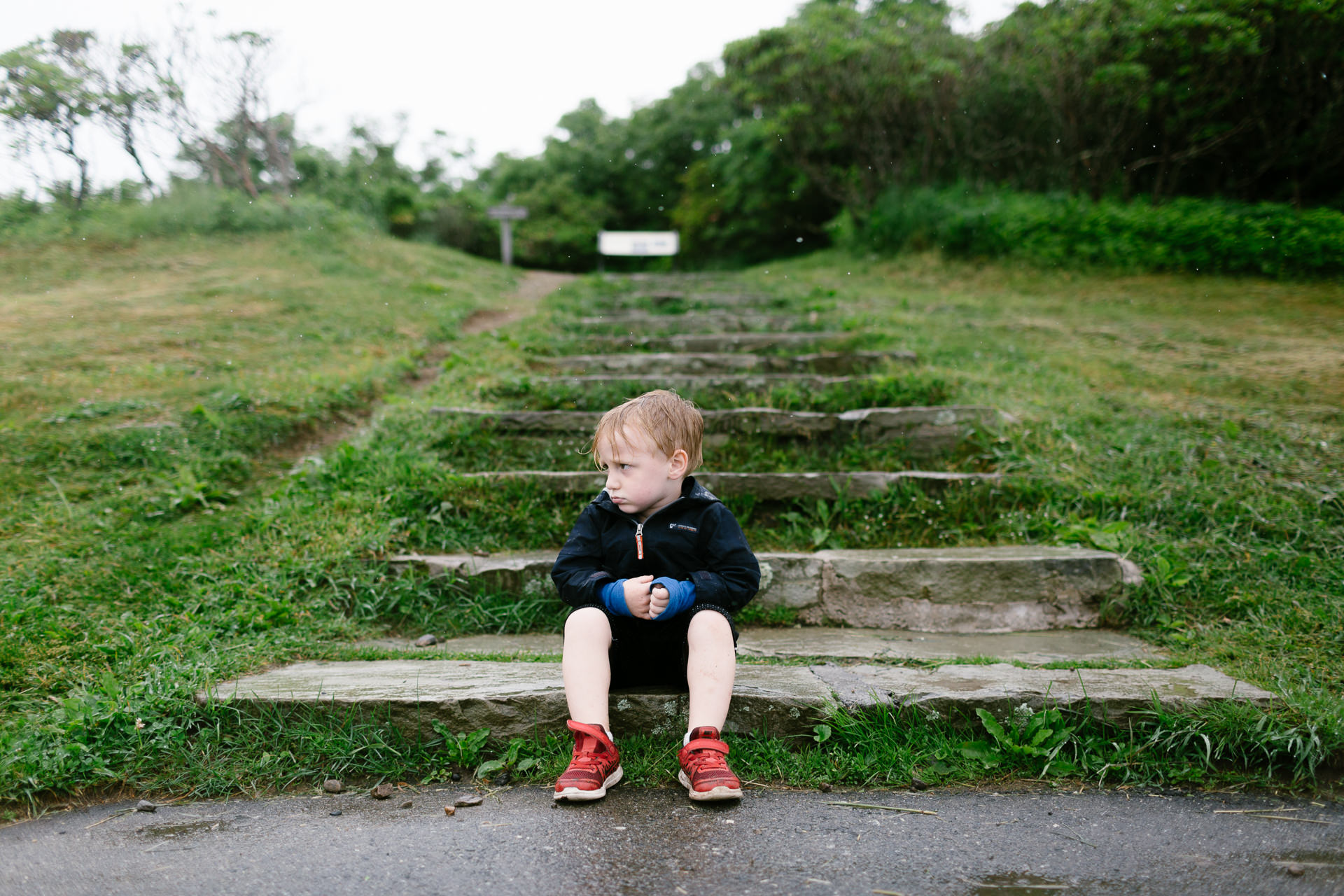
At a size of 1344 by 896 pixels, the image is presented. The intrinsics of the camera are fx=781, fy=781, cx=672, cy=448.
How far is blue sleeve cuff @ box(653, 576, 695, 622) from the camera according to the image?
2.09m

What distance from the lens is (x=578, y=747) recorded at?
6.39ft

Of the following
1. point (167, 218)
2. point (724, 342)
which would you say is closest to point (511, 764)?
point (724, 342)

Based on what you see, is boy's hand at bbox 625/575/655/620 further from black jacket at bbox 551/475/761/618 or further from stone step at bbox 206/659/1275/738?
stone step at bbox 206/659/1275/738

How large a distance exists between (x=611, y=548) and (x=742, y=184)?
50.4 feet

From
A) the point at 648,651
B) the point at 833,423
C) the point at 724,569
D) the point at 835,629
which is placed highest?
the point at 833,423

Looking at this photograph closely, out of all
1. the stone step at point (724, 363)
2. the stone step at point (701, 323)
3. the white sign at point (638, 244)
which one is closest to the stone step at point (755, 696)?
the stone step at point (724, 363)

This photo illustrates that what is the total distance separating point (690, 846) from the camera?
1.67 m

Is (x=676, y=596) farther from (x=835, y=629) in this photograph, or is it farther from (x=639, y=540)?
(x=835, y=629)

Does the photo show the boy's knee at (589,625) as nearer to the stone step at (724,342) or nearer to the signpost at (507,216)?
the stone step at (724,342)

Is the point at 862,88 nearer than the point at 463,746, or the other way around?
the point at 463,746

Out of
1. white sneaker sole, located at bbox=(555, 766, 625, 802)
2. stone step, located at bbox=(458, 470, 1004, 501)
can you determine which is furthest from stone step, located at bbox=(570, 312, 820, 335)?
white sneaker sole, located at bbox=(555, 766, 625, 802)

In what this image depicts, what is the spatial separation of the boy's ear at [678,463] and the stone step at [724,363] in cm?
304

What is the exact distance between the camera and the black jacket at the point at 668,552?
217 centimetres

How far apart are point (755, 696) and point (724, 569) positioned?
1.17ft
